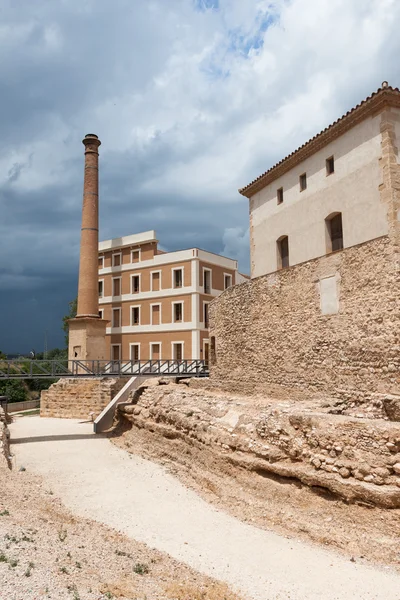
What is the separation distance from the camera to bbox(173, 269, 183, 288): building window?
3152 cm

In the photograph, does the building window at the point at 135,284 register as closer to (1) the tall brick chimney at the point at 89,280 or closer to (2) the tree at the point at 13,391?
(1) the tall brick chimney at the point at 89,280

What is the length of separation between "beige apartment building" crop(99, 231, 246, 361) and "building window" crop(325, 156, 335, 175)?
16.1 m

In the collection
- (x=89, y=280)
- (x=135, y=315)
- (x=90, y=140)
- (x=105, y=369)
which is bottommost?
(x=105, y=369)

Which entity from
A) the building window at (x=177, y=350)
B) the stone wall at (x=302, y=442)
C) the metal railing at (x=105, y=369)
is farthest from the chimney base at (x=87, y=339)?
the stone wall at (x=302, y=442)

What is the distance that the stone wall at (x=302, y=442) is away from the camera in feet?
28.8

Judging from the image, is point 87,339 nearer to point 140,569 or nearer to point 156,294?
point 156,294

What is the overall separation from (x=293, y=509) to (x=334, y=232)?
9.48m

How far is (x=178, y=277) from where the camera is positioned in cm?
3181

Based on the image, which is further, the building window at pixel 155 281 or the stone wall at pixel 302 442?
the building window at pixel 155 281

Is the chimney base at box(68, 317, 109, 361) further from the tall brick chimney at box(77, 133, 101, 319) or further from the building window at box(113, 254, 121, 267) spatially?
the building window at box(113, 254, 121, 267)

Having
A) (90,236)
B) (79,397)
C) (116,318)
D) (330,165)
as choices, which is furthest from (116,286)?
(330,165)

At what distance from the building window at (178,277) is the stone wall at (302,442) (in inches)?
646

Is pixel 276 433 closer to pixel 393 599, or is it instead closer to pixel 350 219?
pixel 393 599

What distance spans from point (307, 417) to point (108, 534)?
205 inches
